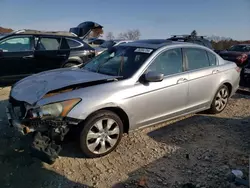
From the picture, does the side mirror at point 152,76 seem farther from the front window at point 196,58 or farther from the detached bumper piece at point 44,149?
the detached bumper piece at point 44,149

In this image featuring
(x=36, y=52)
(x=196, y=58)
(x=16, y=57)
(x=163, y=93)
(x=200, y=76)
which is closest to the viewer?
(x=163, y=93)

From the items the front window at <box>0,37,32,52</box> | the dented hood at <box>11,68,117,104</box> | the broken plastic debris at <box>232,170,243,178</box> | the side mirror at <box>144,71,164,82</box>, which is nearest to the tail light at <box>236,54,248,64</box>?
the side mirror at <box>144,71,164,82</box>

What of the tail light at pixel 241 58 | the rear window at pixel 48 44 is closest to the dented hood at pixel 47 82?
the rear window at pixel 48 44

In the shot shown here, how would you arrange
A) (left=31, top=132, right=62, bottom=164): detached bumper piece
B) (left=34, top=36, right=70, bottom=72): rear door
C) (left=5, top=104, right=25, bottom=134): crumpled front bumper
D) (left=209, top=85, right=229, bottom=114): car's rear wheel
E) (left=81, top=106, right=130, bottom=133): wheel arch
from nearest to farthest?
1. (left=31, top=132, right=62, bottom=164): detached bumper piece
2. (left=5, top=104, right=25, bottom=134): crumpled front bumper
3. (left=81, top=106, right=130, bottom=133): wheel arch
4. (left=209, top=85, right=229, bottom=114): car's rear wheel
5. (left=34, top=36, right=70, bottom=72): rear door

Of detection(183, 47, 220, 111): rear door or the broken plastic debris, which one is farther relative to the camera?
detection(183, 47, 220, 111): rear door

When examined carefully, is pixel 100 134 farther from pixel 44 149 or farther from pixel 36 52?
pixel 36 52

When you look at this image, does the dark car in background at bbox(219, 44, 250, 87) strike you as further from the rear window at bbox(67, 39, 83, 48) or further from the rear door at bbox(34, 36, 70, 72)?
the rear door at bbox(34, 36, 70, 72)

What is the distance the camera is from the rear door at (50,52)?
7.78 meters

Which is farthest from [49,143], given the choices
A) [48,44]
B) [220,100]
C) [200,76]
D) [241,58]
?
[241,58]

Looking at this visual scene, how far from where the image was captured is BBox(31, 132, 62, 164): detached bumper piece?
303 cm

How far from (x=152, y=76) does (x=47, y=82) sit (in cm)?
160

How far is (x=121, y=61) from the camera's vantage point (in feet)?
14.5

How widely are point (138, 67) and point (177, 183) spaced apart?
1.86m

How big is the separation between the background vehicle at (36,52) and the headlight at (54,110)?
4.63 m
